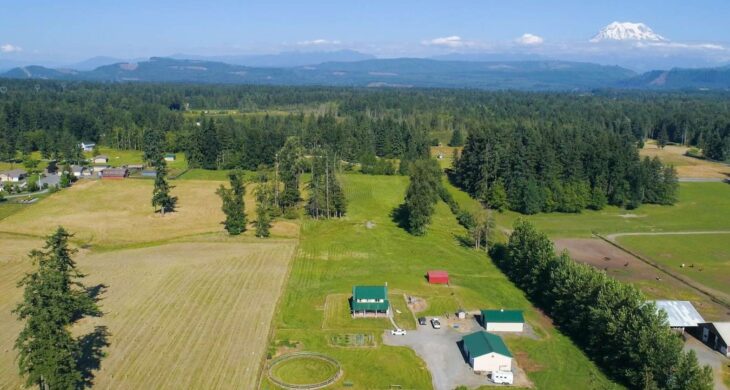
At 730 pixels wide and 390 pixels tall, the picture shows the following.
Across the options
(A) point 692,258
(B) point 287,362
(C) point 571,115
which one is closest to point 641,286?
(A) point 692,258

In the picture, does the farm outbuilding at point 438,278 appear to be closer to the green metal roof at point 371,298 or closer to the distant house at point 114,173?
the green metal roof at point 371,298

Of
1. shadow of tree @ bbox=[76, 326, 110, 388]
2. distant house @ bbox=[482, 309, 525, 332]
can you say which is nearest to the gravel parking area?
distant house @ bbox=[482, 309, 525, 332]

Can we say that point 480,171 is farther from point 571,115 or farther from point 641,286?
point 571,115

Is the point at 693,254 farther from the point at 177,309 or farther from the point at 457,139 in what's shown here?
the point at 457,139

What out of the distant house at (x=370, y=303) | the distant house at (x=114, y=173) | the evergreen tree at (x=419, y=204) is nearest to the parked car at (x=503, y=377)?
the distant house at (x=370, y=303)

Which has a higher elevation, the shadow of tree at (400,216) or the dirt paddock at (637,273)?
the shadow of tree at (400,216)
